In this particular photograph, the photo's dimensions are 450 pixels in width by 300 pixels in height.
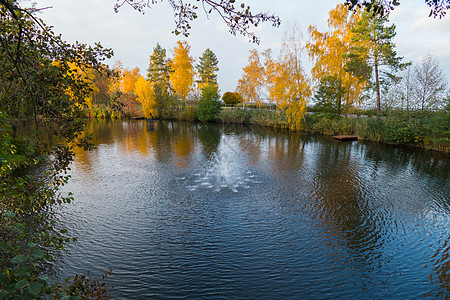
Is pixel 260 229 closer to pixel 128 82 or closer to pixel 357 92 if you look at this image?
pixel 357 92

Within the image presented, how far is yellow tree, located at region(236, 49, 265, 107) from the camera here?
4353cm

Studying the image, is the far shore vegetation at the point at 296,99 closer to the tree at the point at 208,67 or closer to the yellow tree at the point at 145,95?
the yellow tree at the point at 145,95

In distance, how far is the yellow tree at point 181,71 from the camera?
155ft

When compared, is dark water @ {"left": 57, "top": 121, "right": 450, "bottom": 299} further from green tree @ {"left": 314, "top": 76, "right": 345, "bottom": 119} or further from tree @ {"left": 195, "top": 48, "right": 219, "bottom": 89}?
tree @ {"left": 195, "top": 48, "right": 219, "bottom": 89}

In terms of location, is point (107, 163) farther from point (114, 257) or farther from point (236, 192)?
point (114, 257)

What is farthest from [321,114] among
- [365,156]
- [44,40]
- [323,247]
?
[44,40]

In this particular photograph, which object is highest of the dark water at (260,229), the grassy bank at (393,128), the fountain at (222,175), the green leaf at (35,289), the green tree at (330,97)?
the green tree at (330,97)

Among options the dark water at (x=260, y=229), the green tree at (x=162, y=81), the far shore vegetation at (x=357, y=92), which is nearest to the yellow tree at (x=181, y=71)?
the green tree at (x=162, y=81)

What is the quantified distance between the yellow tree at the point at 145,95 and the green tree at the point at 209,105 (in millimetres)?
9640

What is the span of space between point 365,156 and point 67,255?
18.5 metres

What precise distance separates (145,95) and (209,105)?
1234 centimetres

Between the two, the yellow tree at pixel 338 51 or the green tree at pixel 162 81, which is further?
the green tree at pixel 162 81

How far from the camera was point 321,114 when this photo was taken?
98.3ft

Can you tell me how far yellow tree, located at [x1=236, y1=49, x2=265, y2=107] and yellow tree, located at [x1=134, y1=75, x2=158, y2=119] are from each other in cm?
1650
